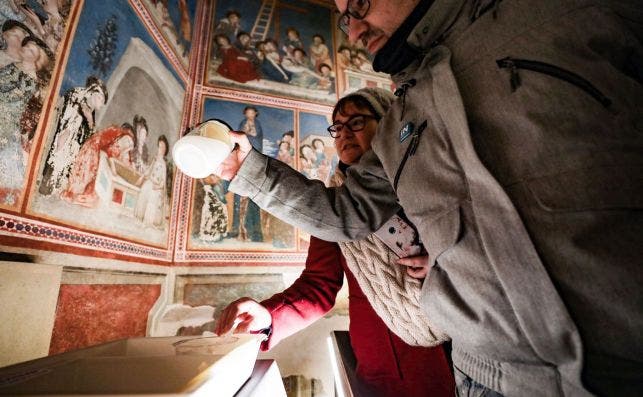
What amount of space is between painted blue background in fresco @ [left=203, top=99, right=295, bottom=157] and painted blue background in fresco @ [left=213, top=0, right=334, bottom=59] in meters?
1.17

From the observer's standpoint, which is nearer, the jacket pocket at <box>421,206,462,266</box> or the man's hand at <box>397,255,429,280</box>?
the jacket pocket at <box>421,206,462,266</box>

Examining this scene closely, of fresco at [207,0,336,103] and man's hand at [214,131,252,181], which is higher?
fresco at [207,0,336,103]

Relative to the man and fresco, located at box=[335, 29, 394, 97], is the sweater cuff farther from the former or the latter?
fresco, located at box=[335, 29, 394, 97]

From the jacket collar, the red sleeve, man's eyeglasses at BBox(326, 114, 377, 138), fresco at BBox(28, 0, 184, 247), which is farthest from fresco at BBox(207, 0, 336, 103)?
the jacket collar

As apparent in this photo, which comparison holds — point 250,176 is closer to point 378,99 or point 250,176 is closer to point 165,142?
point 378,99

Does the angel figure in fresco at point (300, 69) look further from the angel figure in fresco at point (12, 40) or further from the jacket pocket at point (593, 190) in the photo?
the jacket pocket at point (593, 190)

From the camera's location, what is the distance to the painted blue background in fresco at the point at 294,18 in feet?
12.6

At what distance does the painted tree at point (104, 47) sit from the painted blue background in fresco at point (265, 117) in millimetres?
1283

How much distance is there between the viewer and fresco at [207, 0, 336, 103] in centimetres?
360

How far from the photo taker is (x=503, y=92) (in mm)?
594

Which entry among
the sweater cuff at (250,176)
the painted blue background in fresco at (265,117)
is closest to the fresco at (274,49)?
the painted blue background in fresco at (265,117)

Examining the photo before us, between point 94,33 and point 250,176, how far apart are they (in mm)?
1761

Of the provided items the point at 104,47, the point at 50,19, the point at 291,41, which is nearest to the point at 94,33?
the point at 104,47

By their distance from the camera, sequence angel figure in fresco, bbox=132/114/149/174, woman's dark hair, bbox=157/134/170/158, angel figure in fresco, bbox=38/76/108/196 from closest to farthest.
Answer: angel figure in fresco, bbox=38/76/108/196 < angel figure in fresco, bbox=132/114/149/174 < woman's dark hair, bbox=157/134/170/158
